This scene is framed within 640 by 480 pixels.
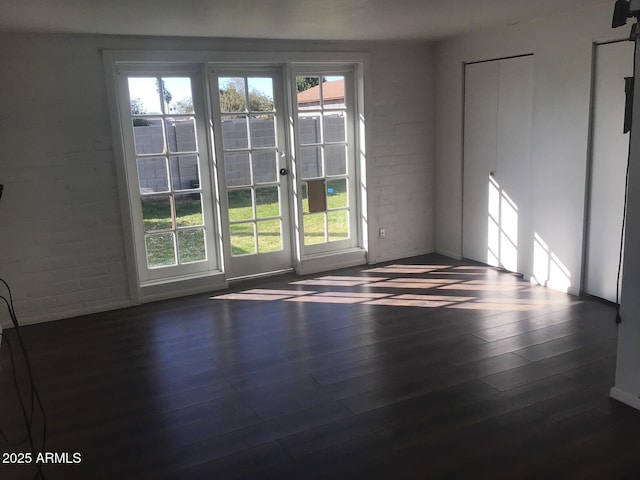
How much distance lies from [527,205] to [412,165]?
1367 millimetres

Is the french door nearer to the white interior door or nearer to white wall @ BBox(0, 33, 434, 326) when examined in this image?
white wall @ BBox(0, 33, 434, 326)

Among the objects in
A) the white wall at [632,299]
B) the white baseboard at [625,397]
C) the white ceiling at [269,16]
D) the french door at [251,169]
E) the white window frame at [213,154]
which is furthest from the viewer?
the french door at [251,169]

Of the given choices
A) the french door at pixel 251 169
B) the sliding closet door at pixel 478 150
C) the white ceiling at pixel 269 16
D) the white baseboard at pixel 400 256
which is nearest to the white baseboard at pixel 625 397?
the white ceiling at pixel 269 16

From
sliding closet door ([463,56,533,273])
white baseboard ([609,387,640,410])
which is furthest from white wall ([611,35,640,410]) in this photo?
sliding closet door ([463,56,533,273])

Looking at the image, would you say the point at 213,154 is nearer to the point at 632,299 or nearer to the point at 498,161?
the point at 498,161

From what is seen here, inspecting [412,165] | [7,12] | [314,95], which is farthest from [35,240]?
[412,165]

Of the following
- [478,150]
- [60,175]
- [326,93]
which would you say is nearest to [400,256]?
[478,150]

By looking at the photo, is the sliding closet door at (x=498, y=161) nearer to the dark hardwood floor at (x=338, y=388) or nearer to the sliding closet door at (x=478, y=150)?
the sliding closet door at (x=478, y=150)

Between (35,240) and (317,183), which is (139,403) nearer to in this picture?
(35,240)

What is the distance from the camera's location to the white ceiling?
11.0ft

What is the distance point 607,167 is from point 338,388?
271 cm

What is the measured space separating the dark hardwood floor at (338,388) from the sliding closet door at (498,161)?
61 cm

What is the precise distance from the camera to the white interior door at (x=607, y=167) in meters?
4.07

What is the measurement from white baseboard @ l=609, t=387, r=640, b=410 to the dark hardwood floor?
0.17 ft
